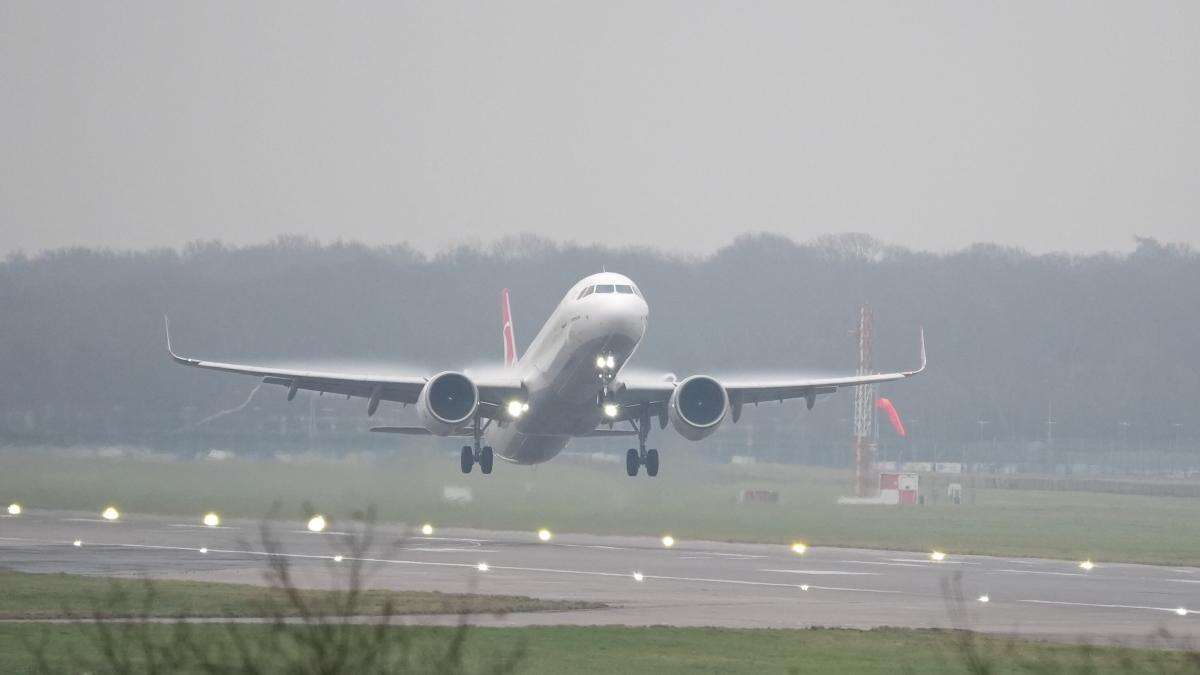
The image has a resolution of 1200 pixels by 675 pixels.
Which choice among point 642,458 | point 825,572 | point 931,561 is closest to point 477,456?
point 642,458

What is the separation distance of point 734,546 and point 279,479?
53.3 ft

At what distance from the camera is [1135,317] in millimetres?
117438

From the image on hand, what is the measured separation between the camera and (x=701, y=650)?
2073 cm

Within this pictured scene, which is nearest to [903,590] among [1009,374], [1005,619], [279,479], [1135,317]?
[1005,619]

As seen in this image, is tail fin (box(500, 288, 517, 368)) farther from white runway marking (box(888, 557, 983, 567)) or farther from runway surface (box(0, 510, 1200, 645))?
white runway marking (box(888, 557, 983, 567))

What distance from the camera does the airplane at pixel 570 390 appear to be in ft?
130

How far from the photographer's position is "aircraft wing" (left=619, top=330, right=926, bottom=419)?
4391 centimetres

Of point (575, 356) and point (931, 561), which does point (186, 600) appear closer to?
point (575, 356)

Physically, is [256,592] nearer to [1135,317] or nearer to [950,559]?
[950,559]

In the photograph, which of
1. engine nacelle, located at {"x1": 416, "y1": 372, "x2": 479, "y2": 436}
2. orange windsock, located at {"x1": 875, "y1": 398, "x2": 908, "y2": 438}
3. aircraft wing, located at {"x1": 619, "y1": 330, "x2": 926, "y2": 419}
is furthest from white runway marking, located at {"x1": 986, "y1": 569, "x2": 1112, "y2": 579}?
orange windsock, located at {"x1": 875, "y1": 398, "x2": 908, "y2": 438}

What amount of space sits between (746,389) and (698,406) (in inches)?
196

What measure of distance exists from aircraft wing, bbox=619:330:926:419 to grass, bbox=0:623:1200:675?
19.8m

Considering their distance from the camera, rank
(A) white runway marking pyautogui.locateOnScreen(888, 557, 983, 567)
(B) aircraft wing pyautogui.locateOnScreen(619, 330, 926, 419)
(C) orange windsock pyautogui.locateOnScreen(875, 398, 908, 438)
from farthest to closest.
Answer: (C) orange windsock pyautogui.locateOnScreen(875, 398, 908, 438), (B) aircraft wing pyautogui.locateOnScreen(619, 330, 926, 419), (A) white runway marking pyautogui.locateOnScreen(888, 557, 983, 567)

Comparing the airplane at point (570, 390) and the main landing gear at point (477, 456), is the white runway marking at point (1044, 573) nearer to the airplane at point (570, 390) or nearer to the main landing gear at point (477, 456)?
the airplane at point (570, 390)
